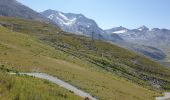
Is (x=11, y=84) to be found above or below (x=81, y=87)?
above

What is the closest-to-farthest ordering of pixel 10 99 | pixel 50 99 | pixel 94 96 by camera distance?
→ pixel 10 99
pixel 50 99
pixel 94 96

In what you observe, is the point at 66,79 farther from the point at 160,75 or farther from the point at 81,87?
the point at 160,75

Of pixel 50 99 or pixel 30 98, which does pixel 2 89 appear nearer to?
pixel 30 98

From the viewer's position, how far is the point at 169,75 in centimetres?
19000

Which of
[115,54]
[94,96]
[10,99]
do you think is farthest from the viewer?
[115,54]

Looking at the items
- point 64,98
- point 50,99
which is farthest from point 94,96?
point 50,99

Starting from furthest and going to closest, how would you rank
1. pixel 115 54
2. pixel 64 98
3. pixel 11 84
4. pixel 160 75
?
pixel 115 54
pixel 160 75
pixel 64 98
pixel 11 84

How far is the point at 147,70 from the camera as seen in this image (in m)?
181

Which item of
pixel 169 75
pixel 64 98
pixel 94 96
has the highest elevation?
pixel 64 98

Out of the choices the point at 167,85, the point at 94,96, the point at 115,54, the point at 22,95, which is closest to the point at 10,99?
the point at 22,95

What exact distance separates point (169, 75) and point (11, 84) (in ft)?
589

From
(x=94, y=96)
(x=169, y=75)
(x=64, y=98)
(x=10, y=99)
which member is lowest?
(x=169, y=75)

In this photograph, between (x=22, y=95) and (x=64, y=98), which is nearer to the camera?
(x=22, y=95)

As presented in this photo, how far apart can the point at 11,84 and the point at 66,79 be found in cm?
3464
